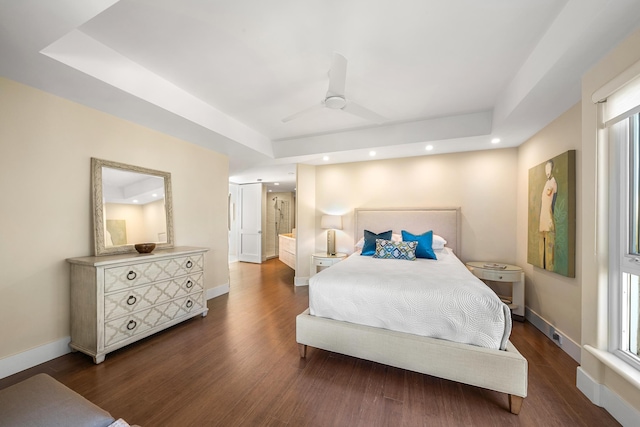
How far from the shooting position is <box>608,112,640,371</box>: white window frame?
1592mm

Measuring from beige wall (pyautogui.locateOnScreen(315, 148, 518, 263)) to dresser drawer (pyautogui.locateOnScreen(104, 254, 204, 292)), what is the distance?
2441 mm

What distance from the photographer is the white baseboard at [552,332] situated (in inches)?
86.7

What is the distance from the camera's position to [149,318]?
8.26 feet

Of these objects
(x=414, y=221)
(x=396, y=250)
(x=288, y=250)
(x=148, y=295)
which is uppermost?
(x=414, y=221)

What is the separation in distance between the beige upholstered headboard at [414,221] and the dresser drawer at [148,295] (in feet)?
9.01

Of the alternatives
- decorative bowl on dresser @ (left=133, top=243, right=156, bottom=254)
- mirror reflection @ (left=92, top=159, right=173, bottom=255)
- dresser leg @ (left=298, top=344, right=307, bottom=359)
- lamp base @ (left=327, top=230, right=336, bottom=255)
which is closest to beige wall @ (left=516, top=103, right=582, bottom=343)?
dresser leg @ (left=298, top=344, right=307, bottom=359)

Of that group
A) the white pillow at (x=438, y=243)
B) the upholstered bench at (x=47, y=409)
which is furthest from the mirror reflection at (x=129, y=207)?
the white pillow at (x=438, y=243)

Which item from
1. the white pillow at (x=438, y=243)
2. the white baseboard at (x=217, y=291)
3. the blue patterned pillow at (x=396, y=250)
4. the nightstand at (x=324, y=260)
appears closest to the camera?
the blue patterned pillow at (x=396, y=250)

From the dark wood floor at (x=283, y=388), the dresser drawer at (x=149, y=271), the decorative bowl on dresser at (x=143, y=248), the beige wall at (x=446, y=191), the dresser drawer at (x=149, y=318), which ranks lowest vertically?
the dark wood floor at (x=283, y=388)

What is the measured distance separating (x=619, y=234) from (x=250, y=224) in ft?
21.9

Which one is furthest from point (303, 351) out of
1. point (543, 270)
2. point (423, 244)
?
point (543, 270)

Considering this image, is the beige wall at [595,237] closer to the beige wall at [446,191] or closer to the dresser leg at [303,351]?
the beige wall at [446,191]

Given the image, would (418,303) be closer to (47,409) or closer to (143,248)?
(47,409)

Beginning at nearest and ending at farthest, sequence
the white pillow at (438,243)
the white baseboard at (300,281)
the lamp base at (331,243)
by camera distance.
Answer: the white pillow at (438,243), the lamp base at (331,243), the white baseboard at (300,281)
